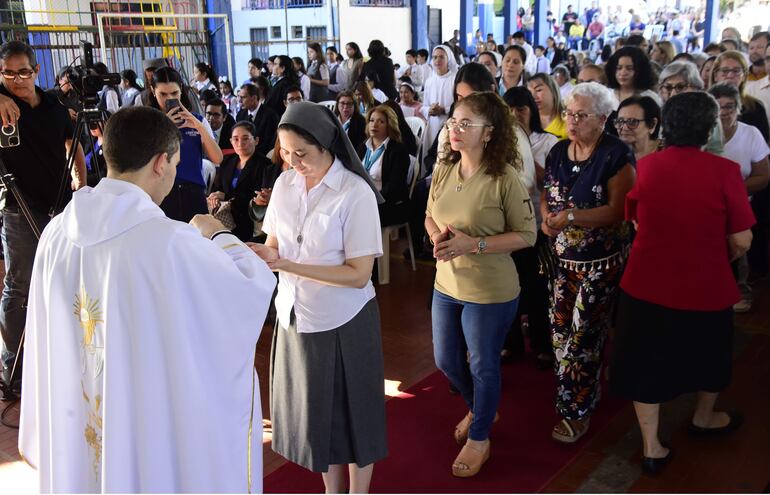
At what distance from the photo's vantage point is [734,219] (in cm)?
294

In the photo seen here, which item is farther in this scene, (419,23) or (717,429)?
(419,23)

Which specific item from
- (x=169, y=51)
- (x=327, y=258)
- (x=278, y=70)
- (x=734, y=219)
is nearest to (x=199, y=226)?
(x=327, y=258)

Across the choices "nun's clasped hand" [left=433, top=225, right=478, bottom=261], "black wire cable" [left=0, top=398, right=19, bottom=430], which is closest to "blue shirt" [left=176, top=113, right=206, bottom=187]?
"black wire cable" [left=0, top=398, right=19, bottom=430]

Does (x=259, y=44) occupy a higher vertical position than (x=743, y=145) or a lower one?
higher

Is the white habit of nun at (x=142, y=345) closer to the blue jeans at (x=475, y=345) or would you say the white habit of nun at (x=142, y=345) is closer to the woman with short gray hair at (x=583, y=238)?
the blue jeans at (x=475, y=345)

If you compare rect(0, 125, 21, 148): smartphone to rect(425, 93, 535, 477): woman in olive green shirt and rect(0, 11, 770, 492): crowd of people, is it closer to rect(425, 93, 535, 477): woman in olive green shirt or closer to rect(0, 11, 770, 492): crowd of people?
rect(0, 11, 770, 492): crowd of people

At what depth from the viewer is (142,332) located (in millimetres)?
1990

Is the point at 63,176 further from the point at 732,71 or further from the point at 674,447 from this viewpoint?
the point at 732,71

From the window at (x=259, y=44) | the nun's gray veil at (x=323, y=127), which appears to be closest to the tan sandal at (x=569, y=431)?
the nun's gray veil at (x=323, y=127)

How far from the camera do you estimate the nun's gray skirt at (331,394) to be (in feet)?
8.99

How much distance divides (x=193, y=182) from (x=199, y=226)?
2317 millimetres

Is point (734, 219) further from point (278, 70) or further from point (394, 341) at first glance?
point (278, 70)

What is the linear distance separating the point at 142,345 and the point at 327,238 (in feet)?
2.81

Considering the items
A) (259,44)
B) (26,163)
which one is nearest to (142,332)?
Result: (26,163)
